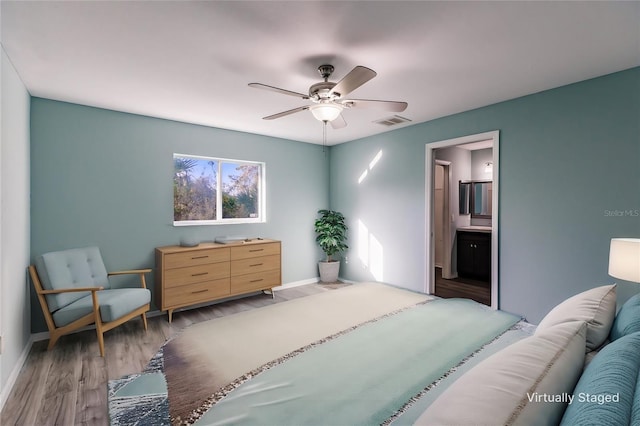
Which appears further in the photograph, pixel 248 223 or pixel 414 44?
pixel 248 223

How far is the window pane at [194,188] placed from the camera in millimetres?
4281

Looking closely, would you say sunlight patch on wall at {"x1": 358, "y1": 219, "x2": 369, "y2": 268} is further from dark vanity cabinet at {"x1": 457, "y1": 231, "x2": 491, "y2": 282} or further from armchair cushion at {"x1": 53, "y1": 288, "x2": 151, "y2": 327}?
armchair cushion at {"x1": 53, "y1": 288, "x2": 151, "y2": 327}

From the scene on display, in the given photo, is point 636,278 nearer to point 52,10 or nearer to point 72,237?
point 52,10

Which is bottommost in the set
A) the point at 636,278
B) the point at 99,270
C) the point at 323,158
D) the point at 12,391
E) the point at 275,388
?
the point at 12,391

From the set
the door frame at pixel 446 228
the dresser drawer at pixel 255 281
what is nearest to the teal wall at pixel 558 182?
the door frame at pixel 446 228

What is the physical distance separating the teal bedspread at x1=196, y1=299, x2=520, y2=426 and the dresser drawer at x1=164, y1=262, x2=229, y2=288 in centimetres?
243

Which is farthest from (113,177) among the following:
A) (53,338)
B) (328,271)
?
(328,271)

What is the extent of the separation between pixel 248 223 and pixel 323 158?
196 cm

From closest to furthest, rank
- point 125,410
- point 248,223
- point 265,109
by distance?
1. point 125,410
2. point 265,109
3. point 248,223

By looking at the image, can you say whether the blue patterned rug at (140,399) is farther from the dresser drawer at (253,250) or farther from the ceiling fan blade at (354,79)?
the ceiling fan blade at (354,79)

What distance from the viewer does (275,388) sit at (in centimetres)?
153

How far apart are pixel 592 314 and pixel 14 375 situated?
3819mm

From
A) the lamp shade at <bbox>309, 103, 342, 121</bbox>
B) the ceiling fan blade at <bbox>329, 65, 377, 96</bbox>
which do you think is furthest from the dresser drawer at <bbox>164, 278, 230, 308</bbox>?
the ceiling fan blade at <bbox>329, 65, 377, 96</bbox>

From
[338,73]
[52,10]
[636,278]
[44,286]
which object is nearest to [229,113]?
[338,73]
